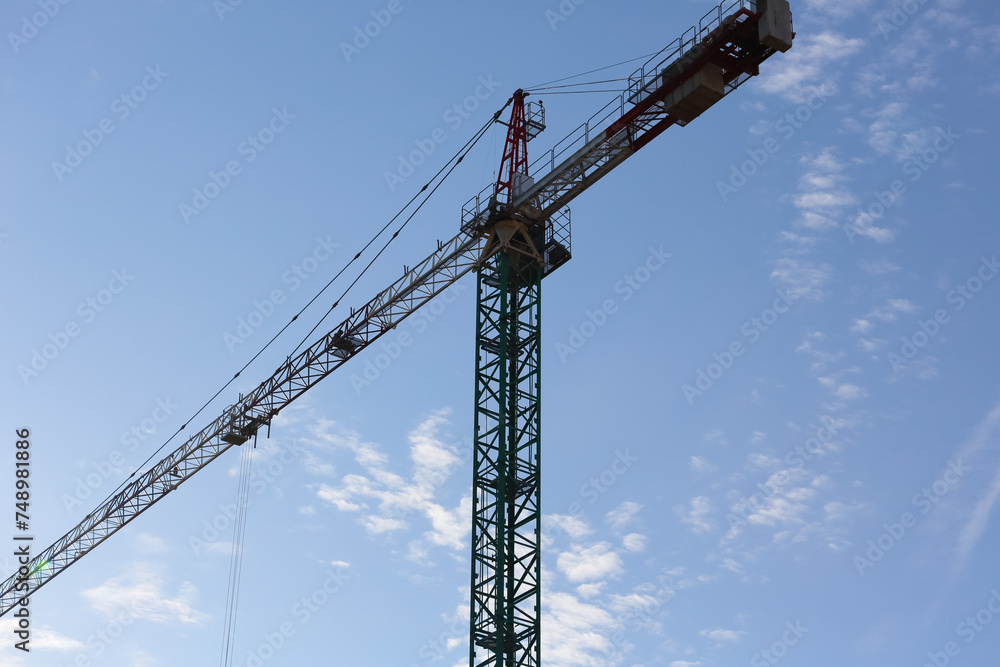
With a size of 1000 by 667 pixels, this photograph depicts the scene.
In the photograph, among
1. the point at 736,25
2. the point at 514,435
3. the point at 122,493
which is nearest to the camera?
the point at 736,25

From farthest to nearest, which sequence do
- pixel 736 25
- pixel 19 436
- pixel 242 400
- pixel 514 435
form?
1. pixel 242 400
2. pixel 19 436
3. pixel 514 435
4. pixel 736 25

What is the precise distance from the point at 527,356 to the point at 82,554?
38717mm

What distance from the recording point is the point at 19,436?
214ft

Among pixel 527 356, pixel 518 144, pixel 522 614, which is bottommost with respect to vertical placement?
pixel 522 614

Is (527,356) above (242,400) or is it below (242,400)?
below

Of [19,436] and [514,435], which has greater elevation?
[19,436]

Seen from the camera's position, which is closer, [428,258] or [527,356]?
[527,356]

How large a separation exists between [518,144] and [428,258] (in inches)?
278

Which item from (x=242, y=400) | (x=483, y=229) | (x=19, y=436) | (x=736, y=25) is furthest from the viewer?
(x=242, y=400)

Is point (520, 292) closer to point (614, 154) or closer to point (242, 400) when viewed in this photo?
point (614, 154)

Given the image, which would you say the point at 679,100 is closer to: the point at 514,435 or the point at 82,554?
the point at 514,435

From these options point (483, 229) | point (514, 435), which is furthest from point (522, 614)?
point (483, 229)

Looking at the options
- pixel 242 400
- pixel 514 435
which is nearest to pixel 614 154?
pixel 514 435

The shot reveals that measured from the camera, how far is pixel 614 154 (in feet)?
192
